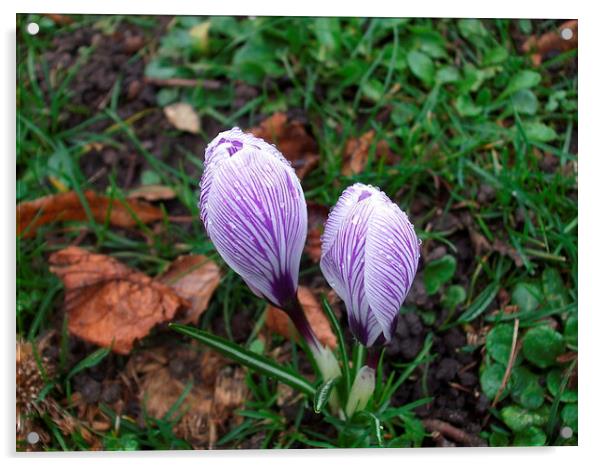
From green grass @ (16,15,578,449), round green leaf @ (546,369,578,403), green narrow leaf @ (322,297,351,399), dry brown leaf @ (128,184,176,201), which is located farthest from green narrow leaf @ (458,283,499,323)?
dry brown leaf @ (128,184,176,201)

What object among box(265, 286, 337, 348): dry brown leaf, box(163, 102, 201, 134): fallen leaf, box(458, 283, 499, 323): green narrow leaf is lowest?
box(458, 283, 499, 323): green narrow leaf

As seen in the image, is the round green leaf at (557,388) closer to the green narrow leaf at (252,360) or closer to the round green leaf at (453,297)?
the round green leaf at (453,297)

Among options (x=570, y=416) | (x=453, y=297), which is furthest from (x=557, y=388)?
(x=453, y=297)

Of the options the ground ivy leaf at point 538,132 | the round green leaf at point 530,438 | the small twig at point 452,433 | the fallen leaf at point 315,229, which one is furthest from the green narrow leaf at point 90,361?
the ground ivy leaf at point 538,132

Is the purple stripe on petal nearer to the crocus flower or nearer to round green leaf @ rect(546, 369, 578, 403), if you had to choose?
the crocus flower

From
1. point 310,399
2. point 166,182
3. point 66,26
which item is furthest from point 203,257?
point 66,26

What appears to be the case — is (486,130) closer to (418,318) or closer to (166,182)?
(418,318)
